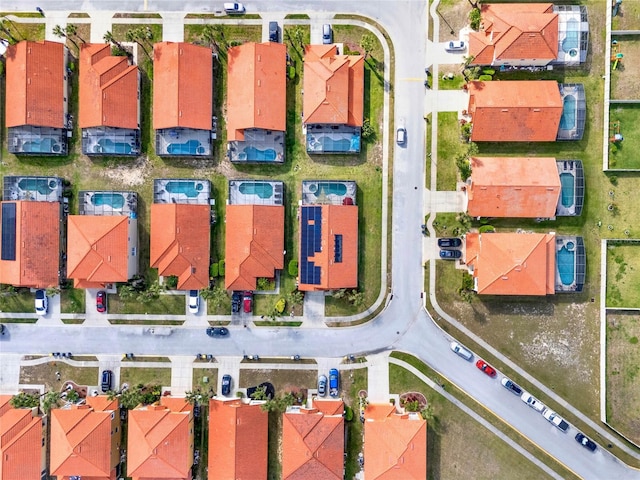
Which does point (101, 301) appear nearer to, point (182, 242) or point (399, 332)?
point (182, 242)

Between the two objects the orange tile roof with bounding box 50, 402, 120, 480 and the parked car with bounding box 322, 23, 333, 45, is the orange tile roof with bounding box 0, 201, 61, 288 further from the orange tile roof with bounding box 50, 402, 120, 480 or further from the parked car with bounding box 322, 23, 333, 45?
the parked car with bounding box 322, 23, 333, 45

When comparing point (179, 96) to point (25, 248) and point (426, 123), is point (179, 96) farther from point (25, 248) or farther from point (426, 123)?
point (426, 123)

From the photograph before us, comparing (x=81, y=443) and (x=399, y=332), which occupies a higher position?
(x=399, y=332)

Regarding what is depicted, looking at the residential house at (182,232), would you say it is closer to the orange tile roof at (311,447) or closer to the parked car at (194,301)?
the parked car at (194,301)

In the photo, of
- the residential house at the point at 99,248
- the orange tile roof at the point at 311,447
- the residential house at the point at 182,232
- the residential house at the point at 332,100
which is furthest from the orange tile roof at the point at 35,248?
the orange tile roof at the point at 311,447

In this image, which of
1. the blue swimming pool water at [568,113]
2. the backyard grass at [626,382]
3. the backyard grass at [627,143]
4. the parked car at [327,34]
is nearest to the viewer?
the blue swimming pool water at [568,113]

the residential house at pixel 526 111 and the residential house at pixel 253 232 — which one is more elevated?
the residential house at pixel 526 111

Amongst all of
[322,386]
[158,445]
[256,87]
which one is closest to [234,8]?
[256,87]
